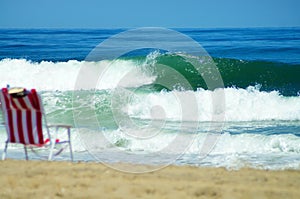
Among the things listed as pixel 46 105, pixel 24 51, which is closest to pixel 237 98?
pixel 46 105

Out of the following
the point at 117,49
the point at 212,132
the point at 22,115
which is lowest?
the point at 212,132

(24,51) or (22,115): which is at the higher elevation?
(24,51)

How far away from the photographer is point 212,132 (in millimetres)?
9859

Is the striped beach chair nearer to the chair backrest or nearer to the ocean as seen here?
the chair backrest

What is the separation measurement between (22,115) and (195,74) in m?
12.3

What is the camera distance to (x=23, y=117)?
556 centimetres

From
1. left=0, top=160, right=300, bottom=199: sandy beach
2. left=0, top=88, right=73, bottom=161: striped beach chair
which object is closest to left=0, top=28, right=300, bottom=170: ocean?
left=0, top=160, right=300, bottom=199: sandy beach

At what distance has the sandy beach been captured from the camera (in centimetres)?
450

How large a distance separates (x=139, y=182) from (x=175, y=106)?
838cm

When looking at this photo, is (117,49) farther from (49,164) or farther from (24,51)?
(49,164)

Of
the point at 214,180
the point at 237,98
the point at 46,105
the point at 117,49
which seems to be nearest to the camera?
the point at 214,180

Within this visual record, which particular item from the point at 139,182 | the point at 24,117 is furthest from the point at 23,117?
the point at 139,182

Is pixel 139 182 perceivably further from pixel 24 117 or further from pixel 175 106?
pixel 175 106

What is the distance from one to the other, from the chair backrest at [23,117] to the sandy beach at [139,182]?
343 millimetres
